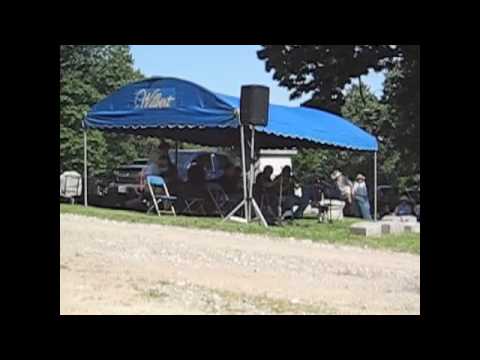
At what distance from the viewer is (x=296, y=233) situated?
1336 centimetres

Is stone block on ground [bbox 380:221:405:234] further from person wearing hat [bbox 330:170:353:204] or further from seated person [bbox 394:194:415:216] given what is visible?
person wearing hat [bbox 330:170:353:204]

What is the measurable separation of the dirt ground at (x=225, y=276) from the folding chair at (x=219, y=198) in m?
4.93

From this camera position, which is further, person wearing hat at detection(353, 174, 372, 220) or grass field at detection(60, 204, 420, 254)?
person wearing hat at detection(353, 174, 372, 220)

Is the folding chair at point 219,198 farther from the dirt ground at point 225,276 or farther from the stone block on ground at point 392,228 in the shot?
the dirt ground at point 225,276

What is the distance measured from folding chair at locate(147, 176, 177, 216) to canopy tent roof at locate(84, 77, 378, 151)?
1.18 m

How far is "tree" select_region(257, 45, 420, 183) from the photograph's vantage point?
92.4 ft

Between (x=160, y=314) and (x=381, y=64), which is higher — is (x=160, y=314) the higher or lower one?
the lower one

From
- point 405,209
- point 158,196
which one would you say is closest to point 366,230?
point 158,196

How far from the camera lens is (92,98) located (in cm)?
3659

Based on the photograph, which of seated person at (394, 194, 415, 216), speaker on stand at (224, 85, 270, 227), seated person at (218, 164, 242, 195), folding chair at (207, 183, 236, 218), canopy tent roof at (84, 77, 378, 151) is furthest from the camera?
seated person at (394, 194, 415, 216)

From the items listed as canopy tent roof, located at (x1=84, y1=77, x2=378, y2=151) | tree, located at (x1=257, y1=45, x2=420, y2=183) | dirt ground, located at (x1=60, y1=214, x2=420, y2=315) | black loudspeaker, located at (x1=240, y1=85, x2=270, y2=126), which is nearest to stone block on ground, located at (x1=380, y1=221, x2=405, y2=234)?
dirt ground, located at (x1=60, y1=214, x2=420, y2=315)

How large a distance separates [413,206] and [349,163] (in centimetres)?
1772
